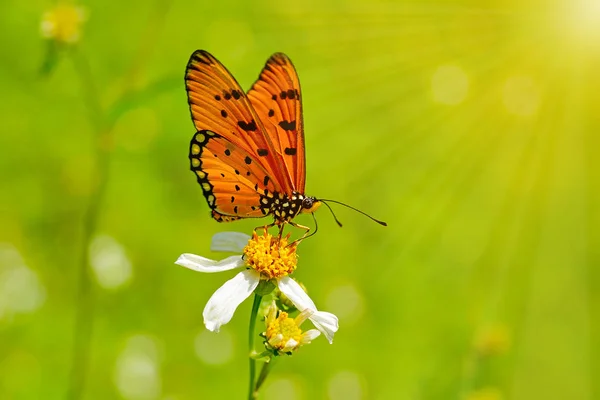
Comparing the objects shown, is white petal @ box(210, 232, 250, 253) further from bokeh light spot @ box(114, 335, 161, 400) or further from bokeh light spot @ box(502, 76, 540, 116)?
bokeh light spot @ box(502, 76, 540, 116)

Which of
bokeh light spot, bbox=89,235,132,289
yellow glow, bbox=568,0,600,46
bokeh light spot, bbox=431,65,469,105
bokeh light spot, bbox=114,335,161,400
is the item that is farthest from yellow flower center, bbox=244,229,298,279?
bokeh light spot, bbox=431,65,469,105

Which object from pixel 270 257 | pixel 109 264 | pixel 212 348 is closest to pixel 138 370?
pixel 212 348

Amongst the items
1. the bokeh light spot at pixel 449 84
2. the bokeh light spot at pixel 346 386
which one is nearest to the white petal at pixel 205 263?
the bokeh light spot at pixel 346 386

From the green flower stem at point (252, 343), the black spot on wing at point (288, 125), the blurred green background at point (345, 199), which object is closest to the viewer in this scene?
the green flower stem at point (252, 343)

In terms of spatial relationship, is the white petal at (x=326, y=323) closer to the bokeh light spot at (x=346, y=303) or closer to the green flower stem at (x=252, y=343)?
the green flower stem at (x=252, y=343)

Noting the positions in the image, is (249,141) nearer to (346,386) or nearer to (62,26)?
(62,26)

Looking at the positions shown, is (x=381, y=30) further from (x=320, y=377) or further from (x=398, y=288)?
(x=320, y=377)

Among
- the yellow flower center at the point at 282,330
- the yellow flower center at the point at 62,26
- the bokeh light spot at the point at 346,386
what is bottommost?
the bokeh light spot at the point at 346,386
